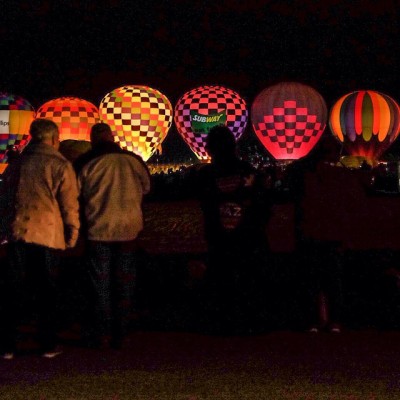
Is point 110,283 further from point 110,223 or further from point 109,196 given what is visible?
point 109,196

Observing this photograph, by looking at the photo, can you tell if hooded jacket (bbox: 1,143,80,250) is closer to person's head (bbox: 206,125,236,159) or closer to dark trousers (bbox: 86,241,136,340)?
dark trousers (bbox: 86,241,136,340)

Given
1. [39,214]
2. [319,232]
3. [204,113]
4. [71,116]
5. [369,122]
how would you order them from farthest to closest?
[369,122]
[204,113]
[71,116]
[319,232]
[39,214]

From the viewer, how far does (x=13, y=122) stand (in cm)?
3002

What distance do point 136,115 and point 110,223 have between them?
22132mm

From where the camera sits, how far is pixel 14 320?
5316 mm

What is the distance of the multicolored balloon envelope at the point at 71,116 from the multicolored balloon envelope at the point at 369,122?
8.45 meters

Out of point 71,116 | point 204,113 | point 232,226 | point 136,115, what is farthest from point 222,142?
point 204,113

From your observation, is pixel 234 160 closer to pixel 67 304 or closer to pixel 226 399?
pixel 226 399

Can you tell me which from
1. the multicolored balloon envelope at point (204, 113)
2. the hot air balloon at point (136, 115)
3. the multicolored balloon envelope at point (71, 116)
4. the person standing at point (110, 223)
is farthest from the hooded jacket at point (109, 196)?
the multicolored balloon envelope at point (204, 113)

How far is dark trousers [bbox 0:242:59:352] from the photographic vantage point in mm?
5148

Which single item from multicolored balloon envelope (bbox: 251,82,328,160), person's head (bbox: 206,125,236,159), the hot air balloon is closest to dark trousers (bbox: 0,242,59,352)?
person's head (bbox: 206,125,236,159)

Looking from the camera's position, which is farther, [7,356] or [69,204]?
[7,356]

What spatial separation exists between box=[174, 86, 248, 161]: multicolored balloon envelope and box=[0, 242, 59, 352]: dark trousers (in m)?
23.9

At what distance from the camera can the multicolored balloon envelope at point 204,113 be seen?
96.6 ft
